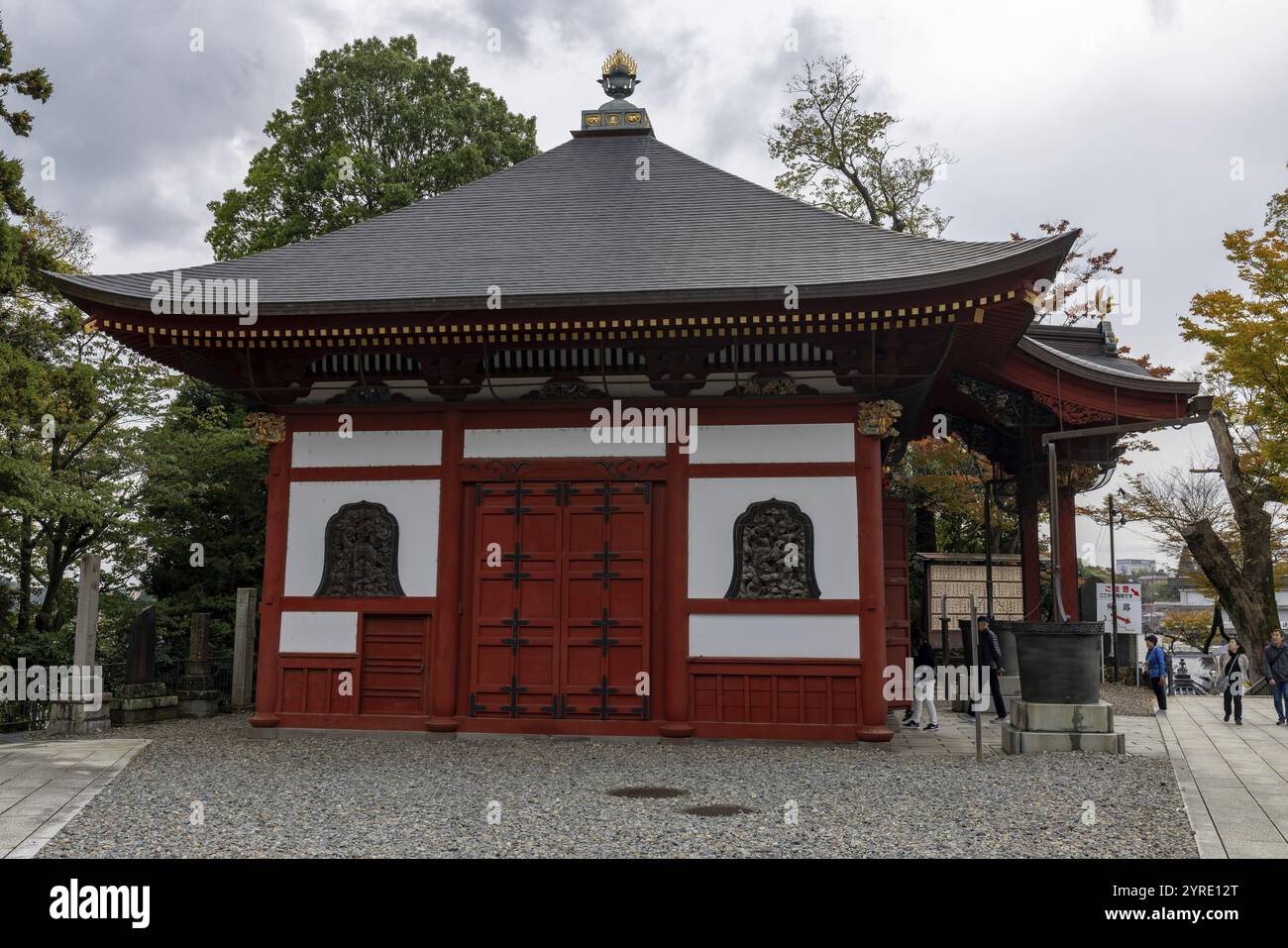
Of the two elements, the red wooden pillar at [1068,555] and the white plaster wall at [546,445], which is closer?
the white plaster wall at [546,445]

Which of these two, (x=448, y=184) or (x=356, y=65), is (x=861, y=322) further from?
(x=356, y=65)

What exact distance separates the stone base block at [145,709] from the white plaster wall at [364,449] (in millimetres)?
4767

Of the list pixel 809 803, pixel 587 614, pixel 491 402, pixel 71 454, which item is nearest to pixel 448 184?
pixel 71 454

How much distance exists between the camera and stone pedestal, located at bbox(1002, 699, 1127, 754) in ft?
33.2

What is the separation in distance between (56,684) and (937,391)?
1395 cm

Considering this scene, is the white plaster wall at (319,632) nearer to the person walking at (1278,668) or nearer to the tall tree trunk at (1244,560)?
the person walking at (1278,668)

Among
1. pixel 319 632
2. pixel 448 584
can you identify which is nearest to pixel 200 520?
pixel 319 632

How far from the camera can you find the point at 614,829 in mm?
6910

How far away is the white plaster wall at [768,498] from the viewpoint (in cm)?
1163

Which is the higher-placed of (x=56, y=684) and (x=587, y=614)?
(x=587, y=614)

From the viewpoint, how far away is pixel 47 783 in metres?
8.99

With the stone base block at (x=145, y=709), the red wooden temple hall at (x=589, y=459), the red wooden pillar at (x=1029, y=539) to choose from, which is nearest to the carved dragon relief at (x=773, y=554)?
the red wooden temple hall at (x=589, y=459)

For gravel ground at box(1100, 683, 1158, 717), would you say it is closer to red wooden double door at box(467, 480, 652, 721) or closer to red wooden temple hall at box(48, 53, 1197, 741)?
red wooden temple hall at box(48, 53, 1197, 741)

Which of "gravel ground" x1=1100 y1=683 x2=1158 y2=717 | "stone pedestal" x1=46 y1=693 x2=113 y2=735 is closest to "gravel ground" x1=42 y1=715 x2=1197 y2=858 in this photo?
"stone pedestal" x1=46 y1=693 x2=113 y2=735
